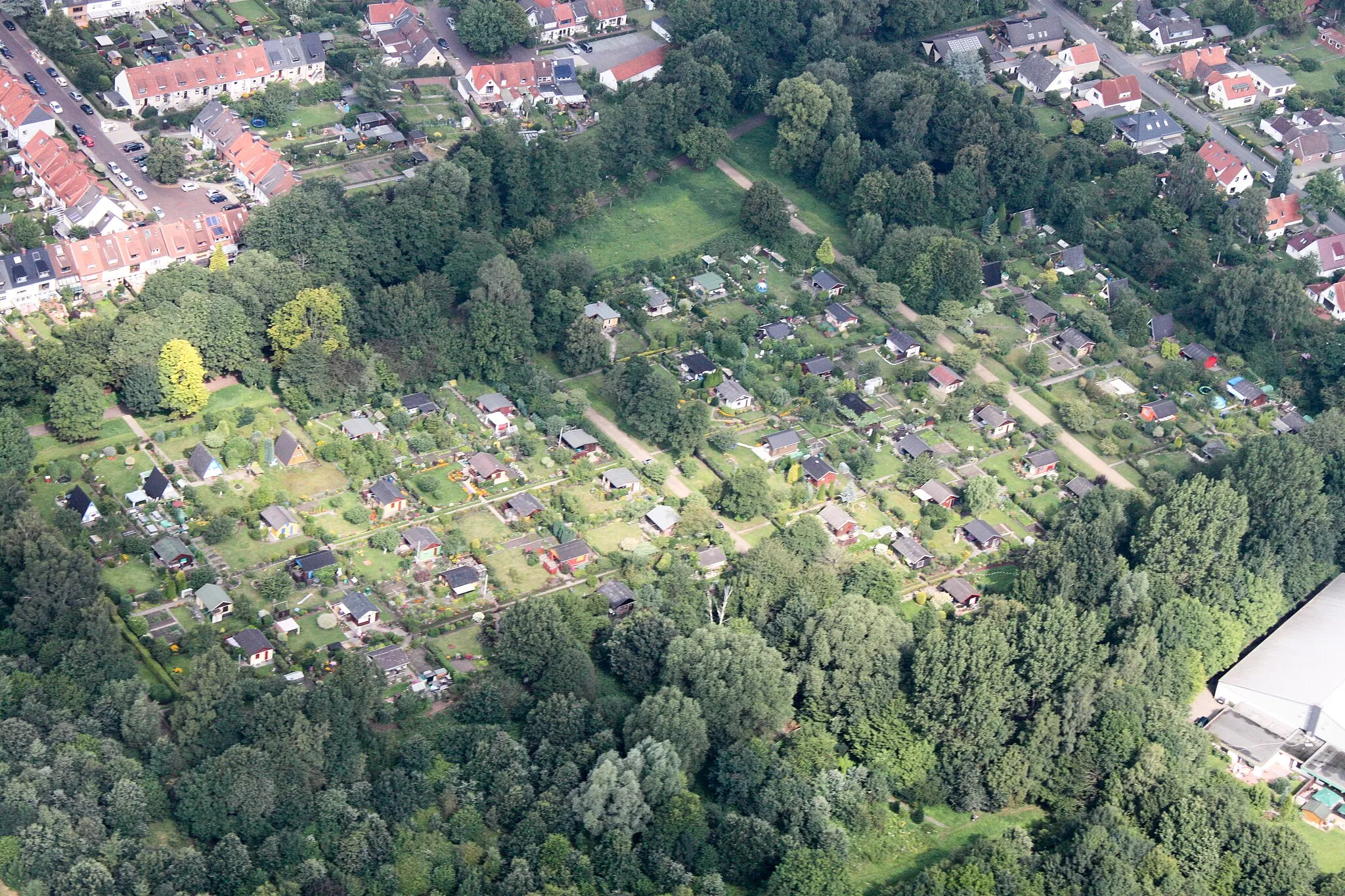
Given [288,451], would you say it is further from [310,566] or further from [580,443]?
[580,443]

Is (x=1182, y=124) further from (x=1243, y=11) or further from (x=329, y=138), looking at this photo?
(x=329, y=138)

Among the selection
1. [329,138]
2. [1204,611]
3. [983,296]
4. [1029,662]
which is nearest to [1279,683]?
[1204,611]

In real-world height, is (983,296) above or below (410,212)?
below

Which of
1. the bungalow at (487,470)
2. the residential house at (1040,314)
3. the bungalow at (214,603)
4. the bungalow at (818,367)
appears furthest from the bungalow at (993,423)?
the bungalow at (214,603)

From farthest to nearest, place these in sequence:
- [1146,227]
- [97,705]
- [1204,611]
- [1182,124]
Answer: [1182,124] < [1146,227] < [1204,611] < [97,705]

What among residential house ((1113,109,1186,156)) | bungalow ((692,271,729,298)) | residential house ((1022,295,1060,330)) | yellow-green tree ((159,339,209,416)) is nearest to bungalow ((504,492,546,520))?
yellow-green tree ((159,339,209,416))

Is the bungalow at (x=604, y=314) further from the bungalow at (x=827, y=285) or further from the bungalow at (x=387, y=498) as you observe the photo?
the bungalow at (x=387, y=498)

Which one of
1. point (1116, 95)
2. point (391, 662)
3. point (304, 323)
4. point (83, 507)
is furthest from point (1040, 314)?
point (83, 507)
